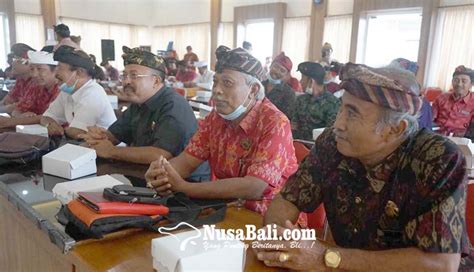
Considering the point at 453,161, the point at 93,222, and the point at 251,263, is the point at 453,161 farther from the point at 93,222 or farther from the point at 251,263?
the point at 93,222

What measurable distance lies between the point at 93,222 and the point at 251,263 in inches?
16.7

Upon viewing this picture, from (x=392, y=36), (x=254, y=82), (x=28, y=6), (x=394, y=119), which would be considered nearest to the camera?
(x=394, y=119)

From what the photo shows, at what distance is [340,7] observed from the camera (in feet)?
25.6

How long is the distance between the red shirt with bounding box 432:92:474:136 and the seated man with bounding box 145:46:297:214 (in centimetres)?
373

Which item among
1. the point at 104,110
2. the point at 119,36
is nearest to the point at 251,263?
the point at 104,110

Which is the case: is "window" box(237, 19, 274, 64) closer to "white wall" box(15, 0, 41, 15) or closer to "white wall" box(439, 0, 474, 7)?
"white wall" box(439, 0, 474, 7)

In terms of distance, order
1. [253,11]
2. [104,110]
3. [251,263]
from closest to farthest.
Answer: [251,263] → [104,110] → [253,11]

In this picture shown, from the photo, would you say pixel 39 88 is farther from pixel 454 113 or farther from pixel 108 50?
pixel 454 113

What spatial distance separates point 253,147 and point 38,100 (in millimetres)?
2754

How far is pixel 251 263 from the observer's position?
3.20ft

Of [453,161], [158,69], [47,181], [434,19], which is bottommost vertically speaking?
[47,181]

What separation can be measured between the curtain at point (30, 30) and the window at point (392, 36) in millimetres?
7688

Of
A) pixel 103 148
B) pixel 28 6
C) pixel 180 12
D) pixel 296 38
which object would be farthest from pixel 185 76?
pixel 103 148

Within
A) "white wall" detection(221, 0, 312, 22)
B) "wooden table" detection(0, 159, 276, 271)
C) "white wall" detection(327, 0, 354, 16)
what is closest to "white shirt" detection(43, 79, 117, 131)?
"wooden table" detection(0, 159, 276, 271)
